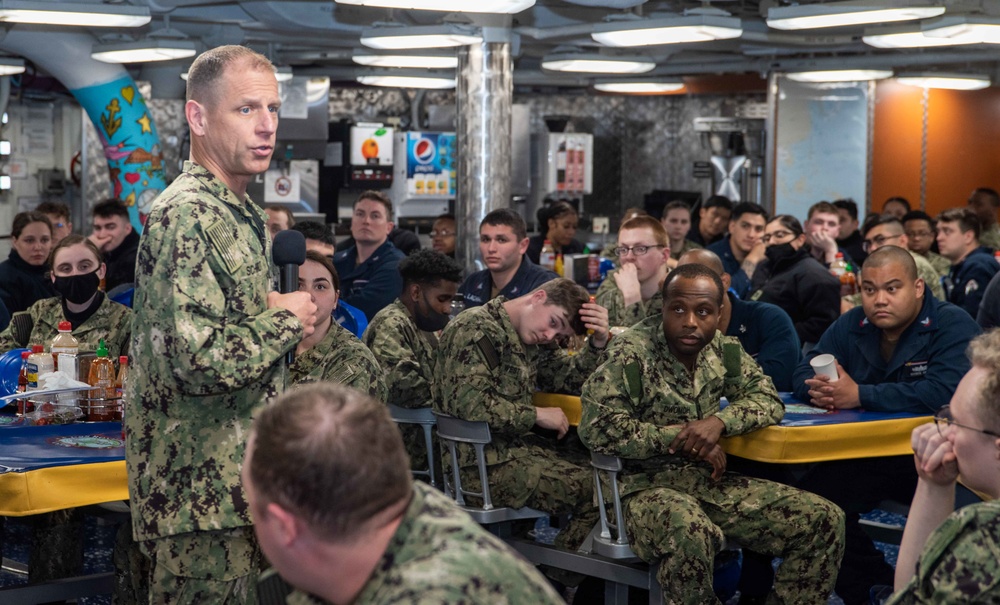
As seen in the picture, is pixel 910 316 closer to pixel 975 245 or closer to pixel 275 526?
pixel 275 526

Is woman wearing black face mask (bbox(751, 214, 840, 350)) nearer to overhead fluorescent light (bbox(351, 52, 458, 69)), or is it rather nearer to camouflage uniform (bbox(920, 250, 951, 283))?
camouflage uniform (bbox(920, 250, 951, 283))

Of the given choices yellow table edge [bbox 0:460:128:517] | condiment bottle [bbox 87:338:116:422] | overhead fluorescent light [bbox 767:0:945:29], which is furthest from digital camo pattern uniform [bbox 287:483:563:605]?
overhead fluorescent light [bbox 767:0:945:29]

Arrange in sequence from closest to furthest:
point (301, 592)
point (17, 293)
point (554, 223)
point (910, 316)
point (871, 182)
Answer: point (301, 592)
point (910, 316)
point (17, 293)
point (554, 223)
point (871, 182)

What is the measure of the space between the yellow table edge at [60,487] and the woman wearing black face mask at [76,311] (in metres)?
1.80

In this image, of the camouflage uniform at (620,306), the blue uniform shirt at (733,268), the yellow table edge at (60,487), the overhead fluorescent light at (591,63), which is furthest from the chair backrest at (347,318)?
the overhead fluorescent light at (591,63)

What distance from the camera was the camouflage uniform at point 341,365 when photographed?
406 cm

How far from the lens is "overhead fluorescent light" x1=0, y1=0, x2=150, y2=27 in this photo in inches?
266

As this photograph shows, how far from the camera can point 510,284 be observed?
645 centimetres

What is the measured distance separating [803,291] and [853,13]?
5.16 feet

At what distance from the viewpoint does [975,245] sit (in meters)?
8.97

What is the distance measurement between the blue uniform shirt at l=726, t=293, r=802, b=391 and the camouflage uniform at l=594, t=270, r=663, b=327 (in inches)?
20.1

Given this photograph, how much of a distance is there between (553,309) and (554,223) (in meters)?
4.87

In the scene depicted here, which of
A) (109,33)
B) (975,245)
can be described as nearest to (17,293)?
(109,33)

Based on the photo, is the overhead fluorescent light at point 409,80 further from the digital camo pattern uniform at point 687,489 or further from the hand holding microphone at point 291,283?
the hand holding microphone at point 291,283
